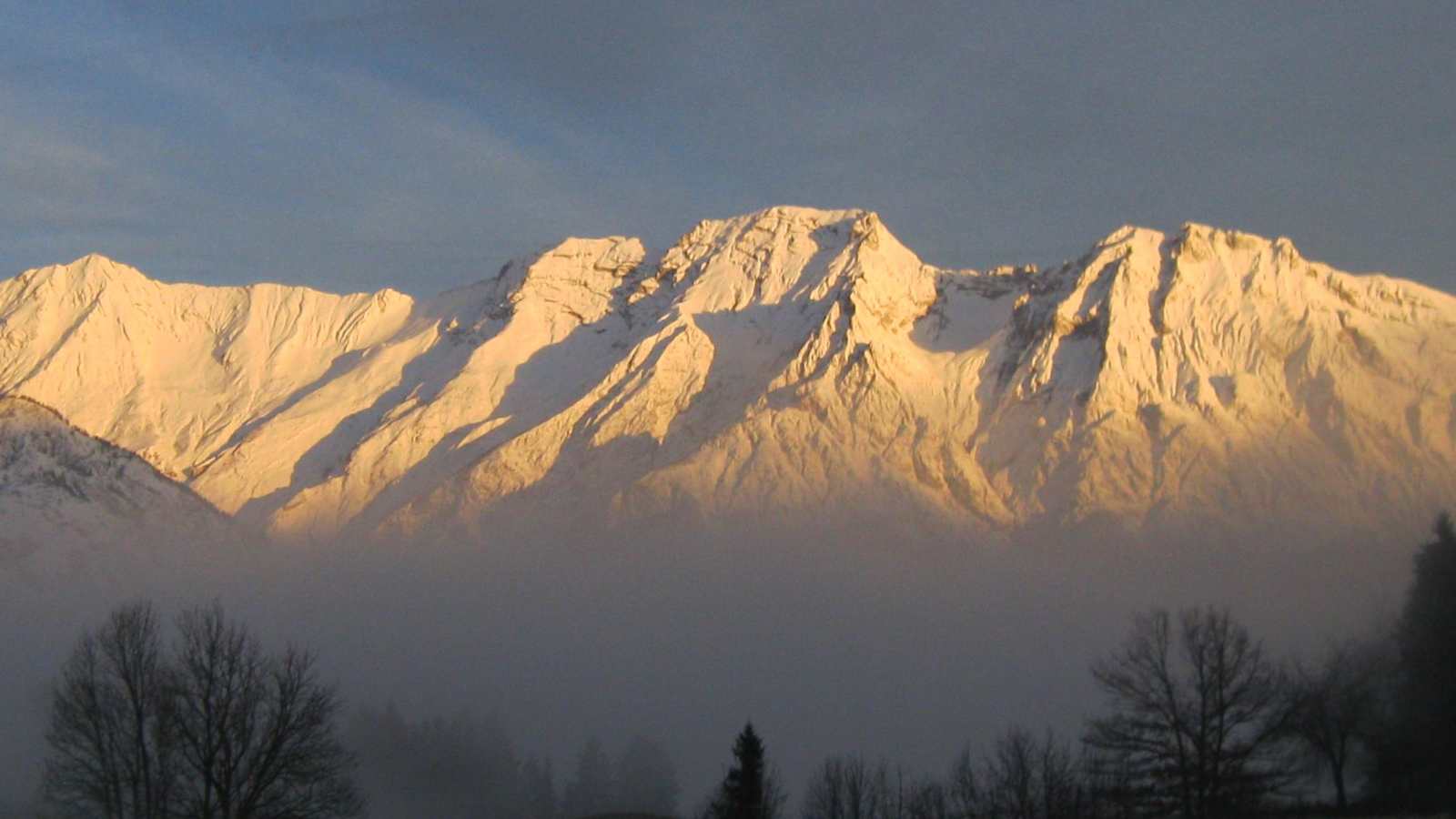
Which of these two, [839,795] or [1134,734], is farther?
[839,795]

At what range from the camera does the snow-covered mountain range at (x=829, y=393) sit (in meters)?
137

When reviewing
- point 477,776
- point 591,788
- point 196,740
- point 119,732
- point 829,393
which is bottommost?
point 196,740

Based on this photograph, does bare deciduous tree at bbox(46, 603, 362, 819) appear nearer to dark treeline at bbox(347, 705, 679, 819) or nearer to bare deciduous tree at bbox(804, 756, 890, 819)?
bare deciduous tree at bbox(804, 756, 890, 819)

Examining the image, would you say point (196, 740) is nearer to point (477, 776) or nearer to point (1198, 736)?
point (1198, 736)

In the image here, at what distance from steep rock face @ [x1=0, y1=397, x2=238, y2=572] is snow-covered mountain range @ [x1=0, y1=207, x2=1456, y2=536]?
46749mm

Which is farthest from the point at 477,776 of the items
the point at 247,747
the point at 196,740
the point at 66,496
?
the point at 196,740

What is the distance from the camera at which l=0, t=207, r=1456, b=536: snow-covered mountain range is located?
137 m

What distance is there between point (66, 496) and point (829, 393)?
68.1 meters

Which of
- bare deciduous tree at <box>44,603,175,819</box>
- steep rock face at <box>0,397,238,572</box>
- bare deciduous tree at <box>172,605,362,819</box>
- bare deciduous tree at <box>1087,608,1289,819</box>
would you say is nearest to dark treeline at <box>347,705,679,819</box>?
steep rock face at <box>0,397,238,572</box>

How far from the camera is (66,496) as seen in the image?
9338 centimetres

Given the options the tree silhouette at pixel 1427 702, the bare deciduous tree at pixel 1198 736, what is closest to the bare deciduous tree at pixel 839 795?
the bare deciduous tree at pixel 1198 736

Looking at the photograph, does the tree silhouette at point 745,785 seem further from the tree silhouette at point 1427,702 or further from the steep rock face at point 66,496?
the steep rock face at point 66,496

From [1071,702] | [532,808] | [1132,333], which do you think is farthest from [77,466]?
[1132,333]

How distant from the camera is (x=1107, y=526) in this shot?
134 meters
